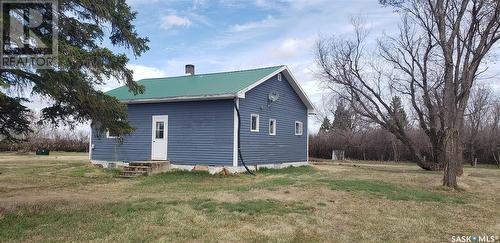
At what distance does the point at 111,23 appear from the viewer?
873 cm

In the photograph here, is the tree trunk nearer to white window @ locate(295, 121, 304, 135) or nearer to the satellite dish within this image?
the satellite dish

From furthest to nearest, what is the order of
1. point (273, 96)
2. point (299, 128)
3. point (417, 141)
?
point (417, 141) < point (299, 128) < point (273, 96)

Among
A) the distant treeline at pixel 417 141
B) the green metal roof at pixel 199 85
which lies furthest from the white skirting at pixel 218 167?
the distant treeline at pixel 417 141

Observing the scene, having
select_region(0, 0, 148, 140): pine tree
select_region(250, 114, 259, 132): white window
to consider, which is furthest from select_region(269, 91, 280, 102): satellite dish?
select_region(0, 0, 148, 140): pine tree

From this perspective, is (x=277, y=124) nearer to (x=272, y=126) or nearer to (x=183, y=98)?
(x=272, y=126)

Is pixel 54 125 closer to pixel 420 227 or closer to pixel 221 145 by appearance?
pixel 420 227

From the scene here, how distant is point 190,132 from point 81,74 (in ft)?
34.3

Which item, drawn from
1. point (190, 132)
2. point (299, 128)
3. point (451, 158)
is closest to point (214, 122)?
point (190, 132)

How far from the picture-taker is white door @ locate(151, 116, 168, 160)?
746 inches

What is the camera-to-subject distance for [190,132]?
1833 centimetres

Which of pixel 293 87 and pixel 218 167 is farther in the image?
pixel 293 87

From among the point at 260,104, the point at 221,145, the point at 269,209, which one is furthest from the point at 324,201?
the point at 260,104

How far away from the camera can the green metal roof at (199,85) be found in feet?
59.5

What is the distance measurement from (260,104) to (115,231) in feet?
42.4
